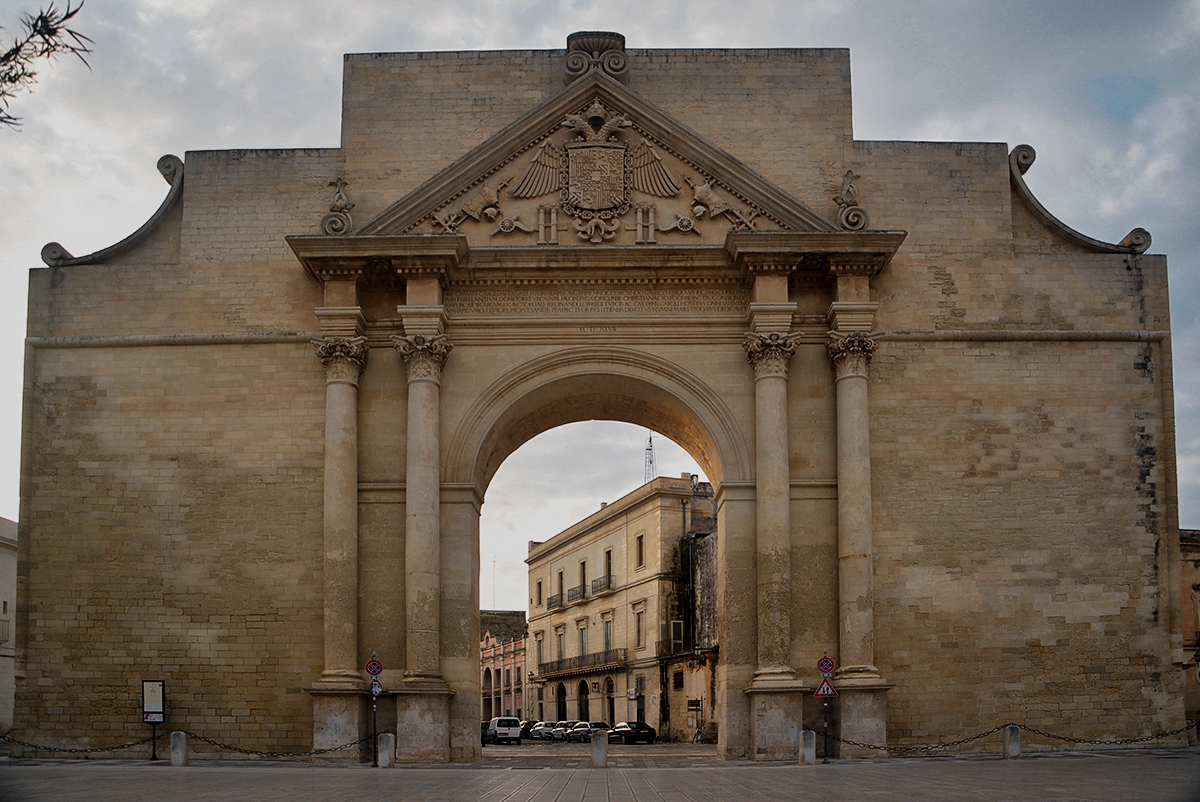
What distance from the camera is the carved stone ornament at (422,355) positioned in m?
24.1

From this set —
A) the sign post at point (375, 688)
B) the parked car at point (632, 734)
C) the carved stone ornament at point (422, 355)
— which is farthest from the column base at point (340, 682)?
the parked car at point (632, 734)

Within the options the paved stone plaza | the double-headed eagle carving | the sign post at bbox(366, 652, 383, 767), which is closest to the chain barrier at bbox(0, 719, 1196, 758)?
the paved stone plaza

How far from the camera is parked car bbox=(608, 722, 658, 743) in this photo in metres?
43.7

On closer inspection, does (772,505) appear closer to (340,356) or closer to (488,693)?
(340,356)

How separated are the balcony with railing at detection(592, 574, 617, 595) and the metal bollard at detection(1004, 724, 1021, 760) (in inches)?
1369

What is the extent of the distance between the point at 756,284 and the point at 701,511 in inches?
1143

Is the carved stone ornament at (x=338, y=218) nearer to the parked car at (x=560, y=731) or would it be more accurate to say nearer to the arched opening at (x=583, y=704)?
the parked car at (x=560, y=731)

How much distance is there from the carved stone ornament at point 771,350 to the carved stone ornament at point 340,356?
7.28 meters

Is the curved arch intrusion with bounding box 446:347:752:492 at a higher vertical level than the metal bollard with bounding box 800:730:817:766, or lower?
higher

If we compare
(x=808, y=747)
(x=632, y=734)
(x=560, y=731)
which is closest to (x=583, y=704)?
(x=560, y=731)

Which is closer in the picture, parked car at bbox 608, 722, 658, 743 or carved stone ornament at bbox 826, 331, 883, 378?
carved stone ornament at bbox 826, 331, 883, 378

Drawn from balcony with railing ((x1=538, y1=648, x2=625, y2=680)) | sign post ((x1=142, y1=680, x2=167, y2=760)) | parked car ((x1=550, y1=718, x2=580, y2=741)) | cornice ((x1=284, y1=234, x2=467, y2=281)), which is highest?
cornice ((x1=284, y1=234, x2=467, y2=281))

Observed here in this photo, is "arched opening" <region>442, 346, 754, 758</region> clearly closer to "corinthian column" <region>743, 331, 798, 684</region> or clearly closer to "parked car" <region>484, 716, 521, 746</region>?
"corinthian column" <region>743, 331, 798, 684</region>

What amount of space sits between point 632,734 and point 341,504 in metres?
22.8
